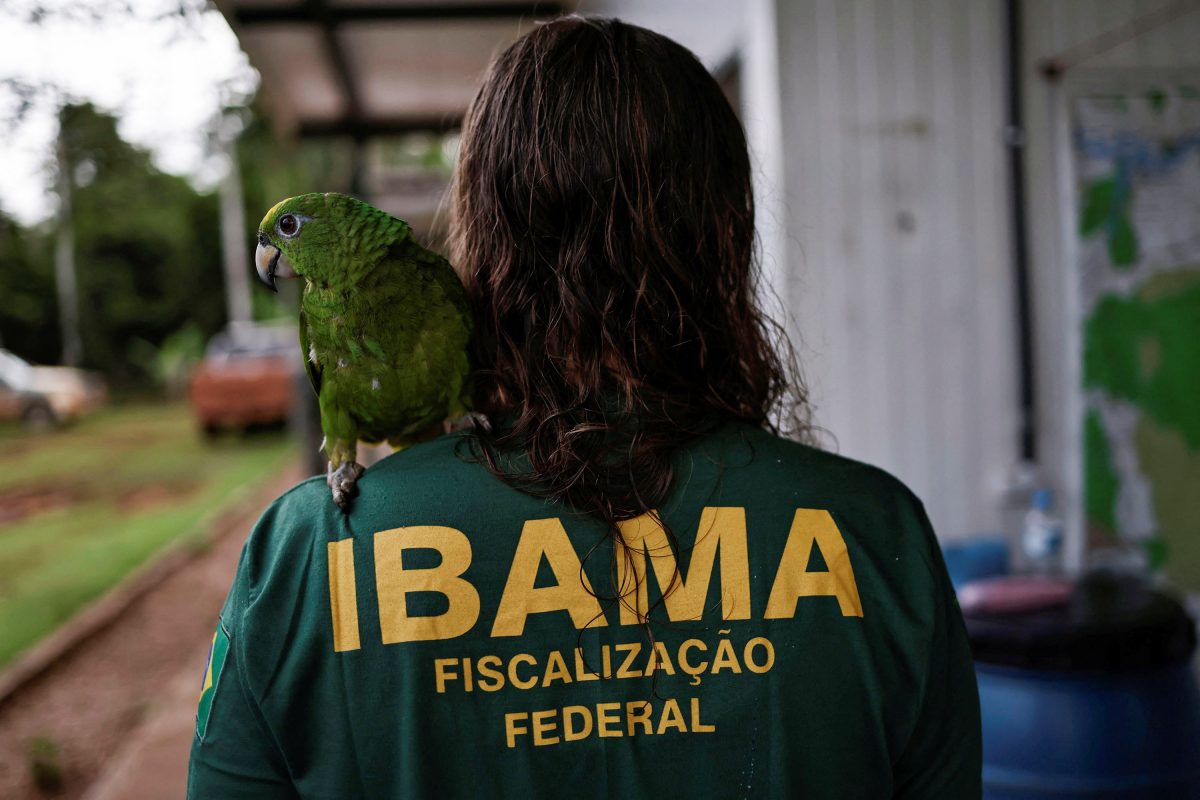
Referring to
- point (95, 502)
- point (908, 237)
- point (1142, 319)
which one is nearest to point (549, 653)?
point (908, 237)

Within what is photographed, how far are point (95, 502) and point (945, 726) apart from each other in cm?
907

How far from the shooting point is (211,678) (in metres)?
0.87

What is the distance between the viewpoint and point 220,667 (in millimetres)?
855

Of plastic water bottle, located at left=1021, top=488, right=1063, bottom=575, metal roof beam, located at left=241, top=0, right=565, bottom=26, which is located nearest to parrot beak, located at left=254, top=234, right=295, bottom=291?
metal roof beam, located at left=241, top=0, right=565, bottom=26

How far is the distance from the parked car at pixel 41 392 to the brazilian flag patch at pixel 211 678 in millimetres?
4758

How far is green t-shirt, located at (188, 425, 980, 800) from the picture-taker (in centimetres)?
82

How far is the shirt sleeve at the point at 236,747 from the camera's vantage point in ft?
2.75

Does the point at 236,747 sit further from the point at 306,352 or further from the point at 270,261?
the point at 270,261

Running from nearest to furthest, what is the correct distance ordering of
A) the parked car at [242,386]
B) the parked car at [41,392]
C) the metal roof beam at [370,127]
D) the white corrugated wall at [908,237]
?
1. the white corrugated wall at [908,237]
2. the metal roof beam at [370,127]
3. the parked car at [41,392]
4. the parked car at [242,386]

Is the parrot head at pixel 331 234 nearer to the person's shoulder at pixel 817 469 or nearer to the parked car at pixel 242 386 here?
the person's shoulder at pixel 817 469

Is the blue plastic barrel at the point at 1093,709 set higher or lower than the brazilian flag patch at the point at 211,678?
lower

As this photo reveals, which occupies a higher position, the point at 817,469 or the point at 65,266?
the point at 65,266

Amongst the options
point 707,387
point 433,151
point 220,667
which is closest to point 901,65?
point 707,387

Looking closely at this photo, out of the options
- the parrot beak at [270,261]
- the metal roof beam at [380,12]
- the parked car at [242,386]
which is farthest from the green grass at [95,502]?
the parrot beak at [270,261]
